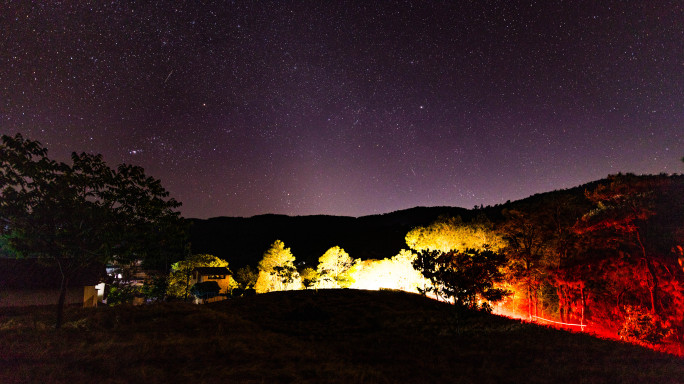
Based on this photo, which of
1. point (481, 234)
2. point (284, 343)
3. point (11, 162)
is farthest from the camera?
point (481, 234)

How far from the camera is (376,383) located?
425 inches

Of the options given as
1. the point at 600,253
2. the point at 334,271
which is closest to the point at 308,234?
the point at 334,271

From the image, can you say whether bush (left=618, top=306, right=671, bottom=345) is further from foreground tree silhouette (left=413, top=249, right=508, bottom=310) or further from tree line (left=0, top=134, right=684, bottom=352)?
foreground tree silhouette (left=413, top=249, right=508, bottom=310)

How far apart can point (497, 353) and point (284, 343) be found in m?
9.90

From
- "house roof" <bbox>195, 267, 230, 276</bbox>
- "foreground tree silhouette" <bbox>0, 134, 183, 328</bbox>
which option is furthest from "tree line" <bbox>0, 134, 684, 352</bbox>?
"house roof" <bbox>195, 267, 230, 276</bbox>

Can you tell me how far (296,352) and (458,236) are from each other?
114 ft

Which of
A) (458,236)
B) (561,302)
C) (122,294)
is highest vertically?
(458,236)

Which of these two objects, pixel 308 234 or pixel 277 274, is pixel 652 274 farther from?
pixel 308 234

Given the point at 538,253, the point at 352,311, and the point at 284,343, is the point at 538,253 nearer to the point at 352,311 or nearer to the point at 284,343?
the point at 352,311

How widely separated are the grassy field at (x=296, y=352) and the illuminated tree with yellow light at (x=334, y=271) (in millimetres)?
33568

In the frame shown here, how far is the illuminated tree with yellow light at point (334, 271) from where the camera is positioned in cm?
5741

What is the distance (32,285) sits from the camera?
1225 inches

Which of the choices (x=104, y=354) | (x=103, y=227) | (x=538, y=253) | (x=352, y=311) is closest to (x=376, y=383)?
(x=104, y=354)

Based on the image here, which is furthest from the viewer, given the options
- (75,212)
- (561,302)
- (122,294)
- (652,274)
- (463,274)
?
(561,302)
